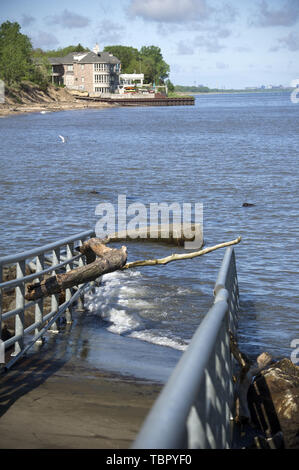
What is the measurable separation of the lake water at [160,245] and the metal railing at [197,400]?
9.23 ft

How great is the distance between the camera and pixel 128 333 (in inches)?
356

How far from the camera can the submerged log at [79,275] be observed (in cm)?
725

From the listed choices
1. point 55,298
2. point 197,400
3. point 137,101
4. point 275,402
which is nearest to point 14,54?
point 137,101

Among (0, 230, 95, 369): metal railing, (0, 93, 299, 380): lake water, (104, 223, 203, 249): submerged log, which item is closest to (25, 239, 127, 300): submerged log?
(0, 230, 95, 369): metal railing

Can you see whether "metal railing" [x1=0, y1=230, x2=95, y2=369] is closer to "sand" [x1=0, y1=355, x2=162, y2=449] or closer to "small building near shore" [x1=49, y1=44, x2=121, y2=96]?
"sand" [x1=0, y1=355, x2=162, y2=449]

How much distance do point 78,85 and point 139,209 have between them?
16593 cm

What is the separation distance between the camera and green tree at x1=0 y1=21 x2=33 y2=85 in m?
138

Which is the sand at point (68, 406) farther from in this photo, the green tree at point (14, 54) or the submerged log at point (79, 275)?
the green tree at point (14, 54)

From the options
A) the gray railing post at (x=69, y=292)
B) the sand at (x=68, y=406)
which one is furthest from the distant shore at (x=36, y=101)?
the sand at (x=68, y=406)

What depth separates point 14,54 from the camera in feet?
471

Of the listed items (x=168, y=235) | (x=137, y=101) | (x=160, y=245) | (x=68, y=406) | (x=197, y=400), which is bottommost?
(x=160, y=245)

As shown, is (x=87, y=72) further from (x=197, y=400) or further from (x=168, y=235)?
(x=197, y=400)

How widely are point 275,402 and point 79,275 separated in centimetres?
291
